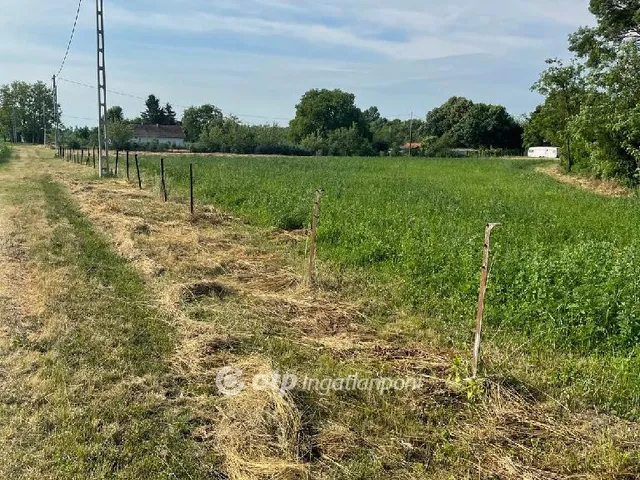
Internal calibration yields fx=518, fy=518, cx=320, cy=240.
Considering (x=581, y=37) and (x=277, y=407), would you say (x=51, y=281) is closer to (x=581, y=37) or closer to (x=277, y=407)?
(x=277, y=407)

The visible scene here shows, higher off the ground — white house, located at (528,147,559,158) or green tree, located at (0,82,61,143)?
green tree, located at (0,82,61,143)

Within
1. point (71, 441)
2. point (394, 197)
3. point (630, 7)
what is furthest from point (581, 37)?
point (71, 441)

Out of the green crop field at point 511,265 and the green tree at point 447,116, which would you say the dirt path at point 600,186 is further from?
the green tree at point 447,116

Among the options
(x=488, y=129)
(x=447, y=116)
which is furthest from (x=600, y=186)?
(x=447, y=116)

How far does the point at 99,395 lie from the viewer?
4008 mm

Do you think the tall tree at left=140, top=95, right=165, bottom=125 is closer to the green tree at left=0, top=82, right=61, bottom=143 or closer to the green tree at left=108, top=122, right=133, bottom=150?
the green tree at left=0, top=82, right=61, bottom=143

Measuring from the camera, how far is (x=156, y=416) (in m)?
3.77

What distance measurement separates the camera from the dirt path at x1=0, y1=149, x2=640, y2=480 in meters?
3.31

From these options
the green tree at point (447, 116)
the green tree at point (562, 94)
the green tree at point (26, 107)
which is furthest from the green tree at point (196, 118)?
the green tree at point (562, 94)

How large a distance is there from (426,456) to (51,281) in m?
5.43

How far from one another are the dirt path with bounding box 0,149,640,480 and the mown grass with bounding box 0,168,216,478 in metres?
0.02

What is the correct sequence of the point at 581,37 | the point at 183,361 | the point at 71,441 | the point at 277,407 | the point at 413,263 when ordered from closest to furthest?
the point at 71,441
the point at 277,407
the point at 183,361
the point at 413,263
the point at 581,37

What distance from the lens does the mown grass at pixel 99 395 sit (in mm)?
3234

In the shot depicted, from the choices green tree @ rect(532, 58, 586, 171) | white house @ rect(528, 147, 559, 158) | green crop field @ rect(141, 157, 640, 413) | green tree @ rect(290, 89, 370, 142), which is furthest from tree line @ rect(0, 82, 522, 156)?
green crop field @ rect(141, 157, 640, 413)
